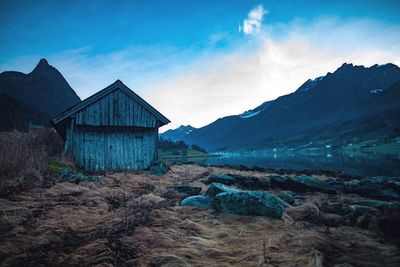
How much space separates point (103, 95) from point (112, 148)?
3284 millimetres

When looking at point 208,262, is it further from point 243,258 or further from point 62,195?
point 62,195

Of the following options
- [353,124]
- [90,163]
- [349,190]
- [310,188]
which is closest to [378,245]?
[310,188]

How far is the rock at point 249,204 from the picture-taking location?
464 centimetres

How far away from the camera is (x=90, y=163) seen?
14.5m

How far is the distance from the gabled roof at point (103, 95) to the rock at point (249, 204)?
11.9m

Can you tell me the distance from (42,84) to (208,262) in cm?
11803

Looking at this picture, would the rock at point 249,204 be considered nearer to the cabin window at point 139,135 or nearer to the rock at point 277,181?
the rock at point 277,181

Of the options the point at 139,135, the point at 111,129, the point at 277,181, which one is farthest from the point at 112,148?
the point at 277,181

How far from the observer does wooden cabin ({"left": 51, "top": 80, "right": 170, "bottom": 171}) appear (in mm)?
14211

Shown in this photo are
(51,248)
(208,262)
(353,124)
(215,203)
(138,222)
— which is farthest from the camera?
(353,124)

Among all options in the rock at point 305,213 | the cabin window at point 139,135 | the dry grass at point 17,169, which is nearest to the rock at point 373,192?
the rock at point 305,213

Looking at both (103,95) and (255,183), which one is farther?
(103,95)

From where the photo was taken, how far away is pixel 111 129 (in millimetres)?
15180

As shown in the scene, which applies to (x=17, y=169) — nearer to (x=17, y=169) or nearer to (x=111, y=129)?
(x=17, y=169)
